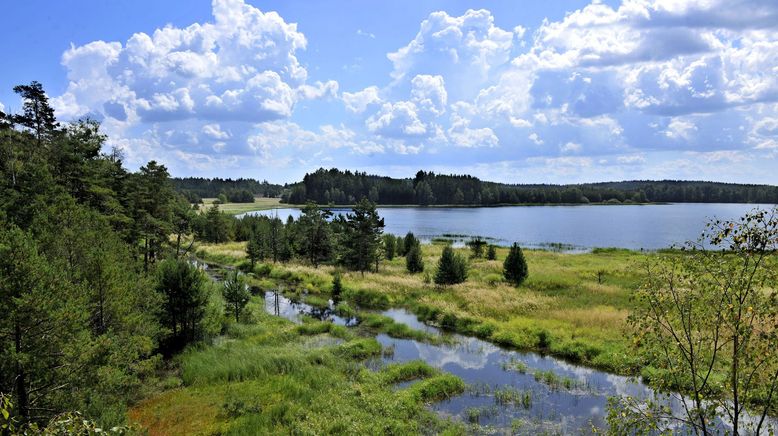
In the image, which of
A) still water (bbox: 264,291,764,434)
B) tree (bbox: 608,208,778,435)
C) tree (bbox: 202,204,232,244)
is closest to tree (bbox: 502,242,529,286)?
still water (bbox: 264,291,764,434)

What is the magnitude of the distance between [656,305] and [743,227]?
1.78m

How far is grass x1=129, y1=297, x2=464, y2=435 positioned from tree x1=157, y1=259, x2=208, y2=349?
2.02m

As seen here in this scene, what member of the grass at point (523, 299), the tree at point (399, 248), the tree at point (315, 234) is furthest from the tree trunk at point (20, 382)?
the tree at point (399, 248)

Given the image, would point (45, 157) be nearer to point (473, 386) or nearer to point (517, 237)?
point (473, 386)

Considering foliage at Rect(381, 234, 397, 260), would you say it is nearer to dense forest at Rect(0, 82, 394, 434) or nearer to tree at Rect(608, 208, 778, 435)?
dense forest at Rect(0, 82, 394, 434)

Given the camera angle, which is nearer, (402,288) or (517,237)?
(402,288)

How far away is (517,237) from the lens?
337 feet

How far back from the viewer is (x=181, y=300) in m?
28.5

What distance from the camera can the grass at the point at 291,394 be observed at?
18188 mm

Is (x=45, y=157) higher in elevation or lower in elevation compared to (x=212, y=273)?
higher

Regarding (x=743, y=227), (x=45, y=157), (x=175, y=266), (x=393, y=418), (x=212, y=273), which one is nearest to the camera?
(x=743, y=227)

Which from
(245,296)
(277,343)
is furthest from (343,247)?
(277,343)

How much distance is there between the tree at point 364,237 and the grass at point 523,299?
107 inches

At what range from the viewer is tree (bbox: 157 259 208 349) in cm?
2831
